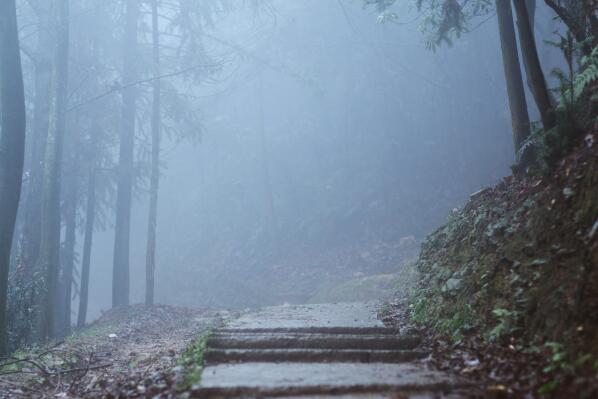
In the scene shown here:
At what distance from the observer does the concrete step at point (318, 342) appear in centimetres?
563

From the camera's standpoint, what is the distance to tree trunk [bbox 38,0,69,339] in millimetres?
10359

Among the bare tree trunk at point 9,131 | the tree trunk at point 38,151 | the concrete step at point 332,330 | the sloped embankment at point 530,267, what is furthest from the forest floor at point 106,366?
the tree trunk at point 38,151

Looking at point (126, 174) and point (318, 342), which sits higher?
point (126, 174)

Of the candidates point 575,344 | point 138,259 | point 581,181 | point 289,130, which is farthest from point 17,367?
point 138,259

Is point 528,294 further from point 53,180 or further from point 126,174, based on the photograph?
point 126,174

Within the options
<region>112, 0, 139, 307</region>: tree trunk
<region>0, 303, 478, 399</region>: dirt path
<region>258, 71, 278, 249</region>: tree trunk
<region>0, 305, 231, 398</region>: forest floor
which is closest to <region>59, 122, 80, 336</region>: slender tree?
<region>112, 0, 139, 307</region>: tree trunk

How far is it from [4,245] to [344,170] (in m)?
19.0

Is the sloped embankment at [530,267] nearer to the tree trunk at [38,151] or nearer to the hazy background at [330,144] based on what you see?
the tree trunk at [38,151]

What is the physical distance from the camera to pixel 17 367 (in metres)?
7.01

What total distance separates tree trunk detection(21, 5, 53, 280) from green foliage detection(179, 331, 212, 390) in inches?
313

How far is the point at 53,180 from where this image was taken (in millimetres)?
10758

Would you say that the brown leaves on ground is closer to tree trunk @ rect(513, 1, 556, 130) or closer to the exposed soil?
the exposed soil

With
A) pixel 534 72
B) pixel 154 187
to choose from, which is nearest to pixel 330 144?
pixel 154 187

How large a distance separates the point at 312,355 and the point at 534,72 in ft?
15.0
